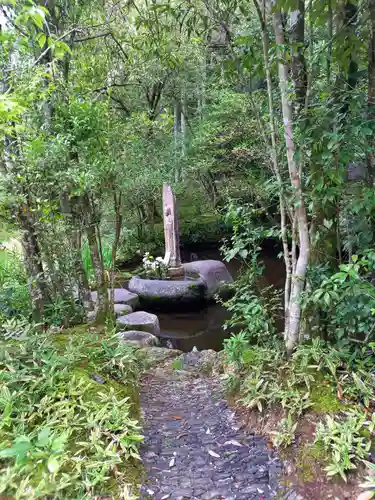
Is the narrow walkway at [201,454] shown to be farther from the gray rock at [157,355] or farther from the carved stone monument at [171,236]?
the carved stone monument at [171,236]

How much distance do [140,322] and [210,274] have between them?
275 cm

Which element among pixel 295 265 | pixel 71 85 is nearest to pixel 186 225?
pixel 71 85

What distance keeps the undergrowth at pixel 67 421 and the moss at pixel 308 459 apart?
3.03ft

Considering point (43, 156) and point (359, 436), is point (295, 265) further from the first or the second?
point (43, 156)

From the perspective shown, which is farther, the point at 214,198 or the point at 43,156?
the point at 214,198

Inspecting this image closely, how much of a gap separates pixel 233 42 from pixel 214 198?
10.4 meters

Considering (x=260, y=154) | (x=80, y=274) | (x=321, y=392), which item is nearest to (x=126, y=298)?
(x=80, y=274)

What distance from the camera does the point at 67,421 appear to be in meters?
2.33

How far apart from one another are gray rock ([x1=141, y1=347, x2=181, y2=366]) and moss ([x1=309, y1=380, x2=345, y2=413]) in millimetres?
2181

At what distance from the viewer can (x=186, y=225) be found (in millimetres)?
13930

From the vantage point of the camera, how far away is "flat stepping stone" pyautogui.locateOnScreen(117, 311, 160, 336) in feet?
20.6

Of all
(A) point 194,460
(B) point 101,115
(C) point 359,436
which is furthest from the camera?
(B) point 101,115

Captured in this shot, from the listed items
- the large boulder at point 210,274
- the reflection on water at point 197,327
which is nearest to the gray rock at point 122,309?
the reflection on water at point 197,327

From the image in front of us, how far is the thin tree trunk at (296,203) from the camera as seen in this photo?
8.74ft
